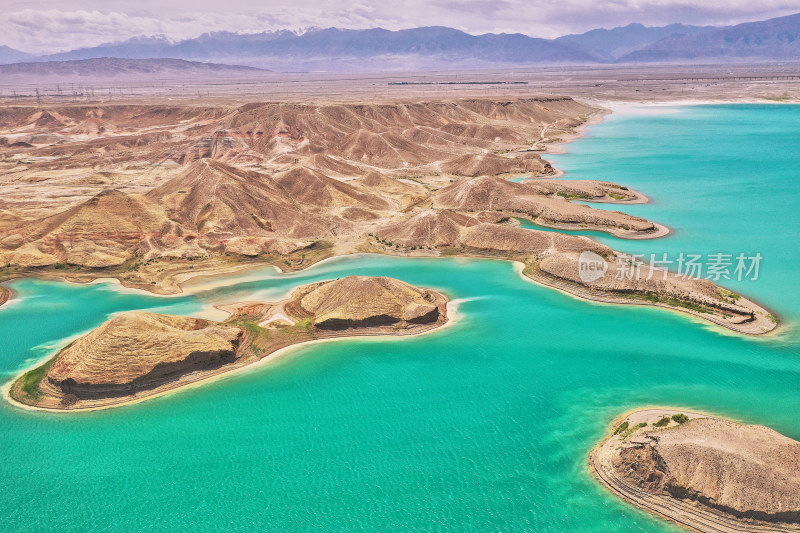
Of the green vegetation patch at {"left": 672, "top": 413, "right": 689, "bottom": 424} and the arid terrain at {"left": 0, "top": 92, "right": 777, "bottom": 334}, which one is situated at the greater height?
the arid terrain at {"left": 0, "top": 92, "right": 777, "bottom": 334}

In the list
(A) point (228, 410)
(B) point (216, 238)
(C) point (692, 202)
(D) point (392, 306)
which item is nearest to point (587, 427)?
(D) point (392, 306)

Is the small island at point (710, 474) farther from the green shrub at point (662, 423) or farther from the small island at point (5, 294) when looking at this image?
the small island at point (5, 294)

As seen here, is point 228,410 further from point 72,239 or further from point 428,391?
point 72,239

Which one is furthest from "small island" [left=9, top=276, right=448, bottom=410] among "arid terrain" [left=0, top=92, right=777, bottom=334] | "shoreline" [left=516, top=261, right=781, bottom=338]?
"arid terrain" [left=0, top=92, right=777, bottom=334]

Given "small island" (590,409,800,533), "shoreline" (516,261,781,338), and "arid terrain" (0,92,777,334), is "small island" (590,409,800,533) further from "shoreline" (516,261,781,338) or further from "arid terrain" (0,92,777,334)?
"arid terrain" (0,92,777,334)

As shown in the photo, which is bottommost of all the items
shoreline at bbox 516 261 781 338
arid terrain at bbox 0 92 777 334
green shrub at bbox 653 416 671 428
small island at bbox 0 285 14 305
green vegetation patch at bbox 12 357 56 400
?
green vegetation patch at bbox 12 357 56 400

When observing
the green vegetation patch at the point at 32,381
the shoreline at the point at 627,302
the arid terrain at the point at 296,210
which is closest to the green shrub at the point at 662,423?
the shoreline at the point at 627,302
